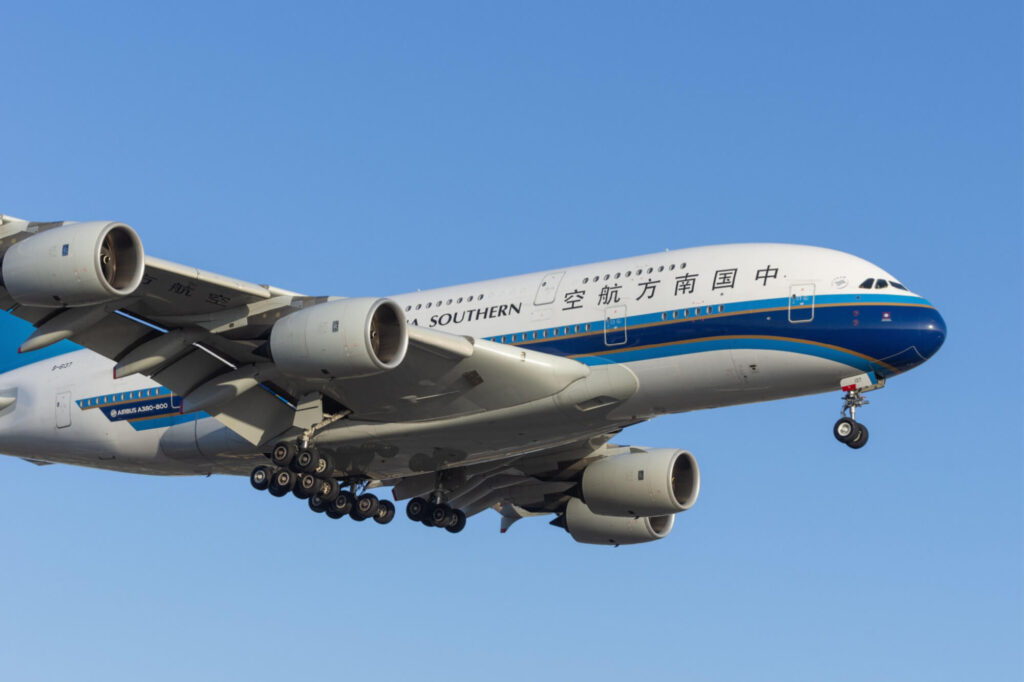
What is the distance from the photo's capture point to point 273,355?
29156 millimetres

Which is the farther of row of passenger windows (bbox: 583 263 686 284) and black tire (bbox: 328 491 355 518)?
black tire (bbox: 328 491 355 518)

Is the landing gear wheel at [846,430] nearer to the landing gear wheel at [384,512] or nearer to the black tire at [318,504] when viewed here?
the landing gear wheel at [384,512]

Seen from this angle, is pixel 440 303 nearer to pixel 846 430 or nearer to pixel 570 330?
pixel 570 330

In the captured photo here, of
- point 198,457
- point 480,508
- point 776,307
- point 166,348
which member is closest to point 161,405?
point 198,457

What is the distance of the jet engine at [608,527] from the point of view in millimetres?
38344

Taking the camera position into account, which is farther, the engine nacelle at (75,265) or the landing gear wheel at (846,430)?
the landing gear wheel at (846,430)

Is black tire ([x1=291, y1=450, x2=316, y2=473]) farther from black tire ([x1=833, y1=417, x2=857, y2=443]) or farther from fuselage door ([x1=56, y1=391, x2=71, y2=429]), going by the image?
black tire ([x1=833, y1=417, x2=857, y2=443])

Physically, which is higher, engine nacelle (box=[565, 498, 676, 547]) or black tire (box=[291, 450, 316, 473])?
engine nacelle (box=[565, 498, 676, 547])

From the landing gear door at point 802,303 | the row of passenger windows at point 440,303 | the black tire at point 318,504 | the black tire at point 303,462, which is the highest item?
the row of passenger windows at point 440,303

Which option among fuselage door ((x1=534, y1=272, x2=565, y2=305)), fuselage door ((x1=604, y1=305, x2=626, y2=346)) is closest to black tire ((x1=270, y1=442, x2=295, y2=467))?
fuselage door ((x1=534, y1=272, x2=565, y2=305))

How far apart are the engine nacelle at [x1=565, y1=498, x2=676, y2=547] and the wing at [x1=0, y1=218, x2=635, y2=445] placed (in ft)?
20.4

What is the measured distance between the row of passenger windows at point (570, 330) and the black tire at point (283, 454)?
500 cm

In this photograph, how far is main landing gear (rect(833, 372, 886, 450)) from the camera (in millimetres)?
30766

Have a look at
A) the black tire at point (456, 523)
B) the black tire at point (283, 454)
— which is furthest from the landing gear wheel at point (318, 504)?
the black tire at point (456, 523)
